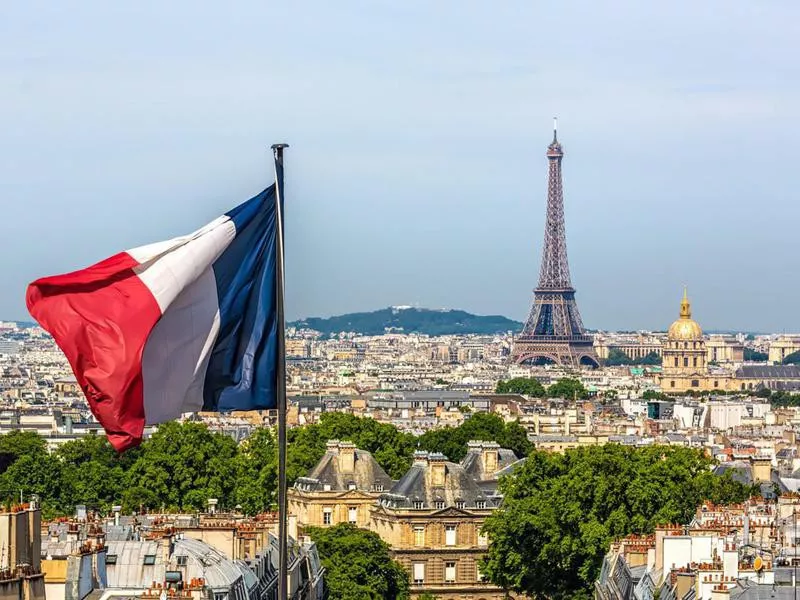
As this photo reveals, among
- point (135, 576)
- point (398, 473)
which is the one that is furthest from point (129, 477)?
point (135, 576)

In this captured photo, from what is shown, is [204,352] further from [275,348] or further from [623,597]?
[623,597]

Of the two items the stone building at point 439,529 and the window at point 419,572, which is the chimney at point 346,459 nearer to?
the stone building at point 439,529

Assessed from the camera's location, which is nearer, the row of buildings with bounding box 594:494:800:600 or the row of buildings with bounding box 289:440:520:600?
the row of buildings with bounding box 594:494:800:600

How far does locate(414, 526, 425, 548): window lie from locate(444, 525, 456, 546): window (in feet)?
2.31

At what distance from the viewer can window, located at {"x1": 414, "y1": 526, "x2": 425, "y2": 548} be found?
3127 inches

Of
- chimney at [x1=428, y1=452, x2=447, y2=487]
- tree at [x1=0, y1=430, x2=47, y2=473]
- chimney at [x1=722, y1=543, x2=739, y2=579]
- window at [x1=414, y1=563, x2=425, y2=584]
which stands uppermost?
tree at [x1=0, y1=430, x2=47, y2=473]

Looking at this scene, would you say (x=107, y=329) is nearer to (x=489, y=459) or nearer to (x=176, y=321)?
(x=176, y=321)

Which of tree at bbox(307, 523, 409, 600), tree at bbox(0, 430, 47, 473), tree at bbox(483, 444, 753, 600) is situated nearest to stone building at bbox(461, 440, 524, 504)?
tree at bbox(483, 444, 753, 600)

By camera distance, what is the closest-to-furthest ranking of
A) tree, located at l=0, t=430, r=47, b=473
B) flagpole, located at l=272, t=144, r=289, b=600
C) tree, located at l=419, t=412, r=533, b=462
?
flagpole, located at l=272, t=144, r=289, b=600
tree, located at l=0, t=430, r=47, b=473
tree, located at l=419, t=412, r=533, b=462

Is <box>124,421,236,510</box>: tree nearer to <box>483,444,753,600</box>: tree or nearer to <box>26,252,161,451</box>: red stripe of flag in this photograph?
<box>483,444,753,600</box>: tree

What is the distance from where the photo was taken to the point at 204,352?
2031 centimetres

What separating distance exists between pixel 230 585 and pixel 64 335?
18286 mm

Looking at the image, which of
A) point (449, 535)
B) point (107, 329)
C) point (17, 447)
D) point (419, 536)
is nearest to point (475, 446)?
point (449, 535)

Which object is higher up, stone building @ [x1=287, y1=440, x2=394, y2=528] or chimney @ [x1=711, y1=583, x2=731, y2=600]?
stone building @ [x1=287, y1=440, x2=394, y2=528]
